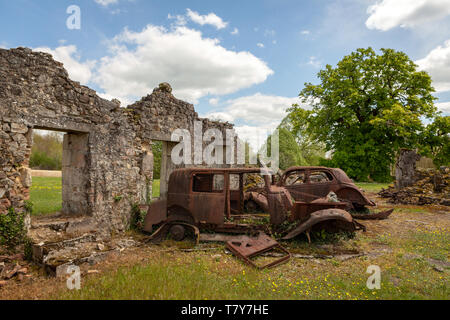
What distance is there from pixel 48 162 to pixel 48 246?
111 feet

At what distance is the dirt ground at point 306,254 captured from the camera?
147 inches

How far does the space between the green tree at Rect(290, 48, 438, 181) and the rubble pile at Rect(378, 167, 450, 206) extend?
628 centimetres

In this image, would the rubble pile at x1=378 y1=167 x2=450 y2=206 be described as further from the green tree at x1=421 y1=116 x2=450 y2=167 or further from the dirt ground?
the green tree at x1=421 y1=116 x2=450 y2=167

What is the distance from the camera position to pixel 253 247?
195 inches

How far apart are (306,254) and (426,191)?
1038 centimetres

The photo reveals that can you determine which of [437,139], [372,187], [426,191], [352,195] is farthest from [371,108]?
[352,195]

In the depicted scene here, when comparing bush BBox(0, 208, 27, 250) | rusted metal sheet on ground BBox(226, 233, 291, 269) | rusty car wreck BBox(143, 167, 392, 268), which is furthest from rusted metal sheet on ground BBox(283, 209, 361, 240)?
bush BBox(0, 208, 27, 250)

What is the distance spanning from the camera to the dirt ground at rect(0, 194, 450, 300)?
12.3 feet

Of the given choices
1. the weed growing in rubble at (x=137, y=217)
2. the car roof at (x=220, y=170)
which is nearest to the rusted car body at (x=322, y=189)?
the car roof at (x=220, y=170)

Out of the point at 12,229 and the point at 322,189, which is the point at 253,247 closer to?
the point at 322,189

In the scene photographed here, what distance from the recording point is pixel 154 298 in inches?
127

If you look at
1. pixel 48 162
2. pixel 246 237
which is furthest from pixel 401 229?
pixel 48 162

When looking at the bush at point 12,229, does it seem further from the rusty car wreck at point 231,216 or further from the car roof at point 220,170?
the car roof at point 220,170

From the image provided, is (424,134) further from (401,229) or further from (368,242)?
(368,242)
